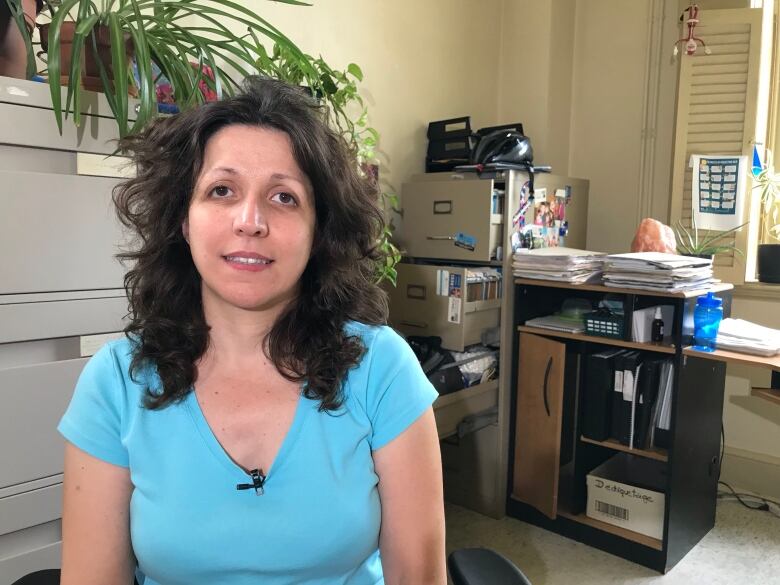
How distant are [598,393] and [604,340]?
0.22 m

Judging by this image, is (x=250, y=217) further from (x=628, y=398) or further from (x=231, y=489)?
(x=628, y=398)

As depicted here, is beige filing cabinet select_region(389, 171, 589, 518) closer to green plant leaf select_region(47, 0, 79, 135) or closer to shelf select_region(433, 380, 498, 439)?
shelf select_region(433, 380, 498, 439)

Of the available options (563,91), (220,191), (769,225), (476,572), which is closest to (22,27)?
(220,191)

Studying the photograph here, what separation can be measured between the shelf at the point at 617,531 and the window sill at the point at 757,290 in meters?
1.25

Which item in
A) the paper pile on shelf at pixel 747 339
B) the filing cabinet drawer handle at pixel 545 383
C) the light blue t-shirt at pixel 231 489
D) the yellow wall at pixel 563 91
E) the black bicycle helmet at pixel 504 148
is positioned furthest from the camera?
the yellow wall at pixel 563 91

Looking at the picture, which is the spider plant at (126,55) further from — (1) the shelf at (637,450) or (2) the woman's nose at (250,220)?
(1) the shelf at (637,450)

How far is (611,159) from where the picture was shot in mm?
3379

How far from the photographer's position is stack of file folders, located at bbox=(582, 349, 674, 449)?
2418mm

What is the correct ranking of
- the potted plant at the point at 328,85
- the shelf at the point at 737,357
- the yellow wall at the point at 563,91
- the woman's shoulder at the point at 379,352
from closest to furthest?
the woman's shoulder at the point at 379,352, the potted plant at the point at 328,85, the shelf at the point at 737,357, the yellow wall at the point at 563,91

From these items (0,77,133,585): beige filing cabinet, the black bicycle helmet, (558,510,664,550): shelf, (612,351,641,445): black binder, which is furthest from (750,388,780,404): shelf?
(0,77,133,585): beige filing cabinet

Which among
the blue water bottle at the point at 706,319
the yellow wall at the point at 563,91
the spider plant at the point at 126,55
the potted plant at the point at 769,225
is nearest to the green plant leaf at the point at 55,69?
the spider plant at the point at 126,55

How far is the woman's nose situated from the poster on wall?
8.41 feet

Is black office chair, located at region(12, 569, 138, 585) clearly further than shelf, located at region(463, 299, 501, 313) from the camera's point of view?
No

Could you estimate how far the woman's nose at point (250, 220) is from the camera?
978 mm
